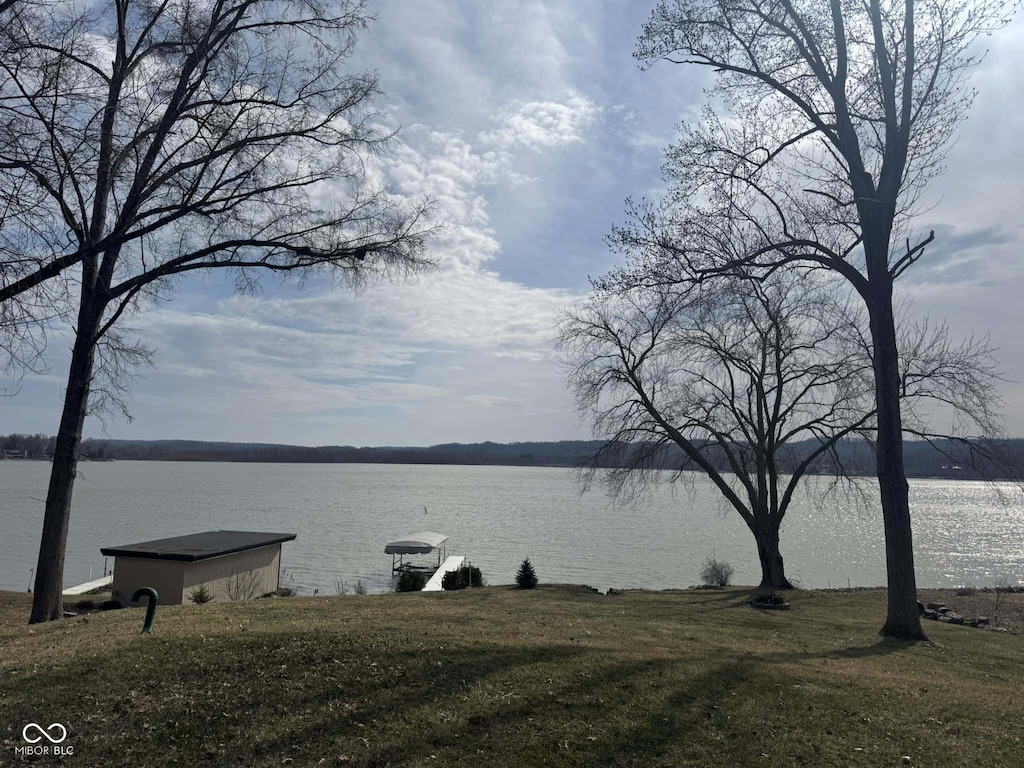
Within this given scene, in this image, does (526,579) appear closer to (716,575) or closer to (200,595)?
(200,595)

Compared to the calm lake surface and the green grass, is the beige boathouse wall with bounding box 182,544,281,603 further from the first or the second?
the green grass

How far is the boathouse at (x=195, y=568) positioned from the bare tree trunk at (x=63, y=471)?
613 centimetres

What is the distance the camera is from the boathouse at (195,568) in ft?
56.1

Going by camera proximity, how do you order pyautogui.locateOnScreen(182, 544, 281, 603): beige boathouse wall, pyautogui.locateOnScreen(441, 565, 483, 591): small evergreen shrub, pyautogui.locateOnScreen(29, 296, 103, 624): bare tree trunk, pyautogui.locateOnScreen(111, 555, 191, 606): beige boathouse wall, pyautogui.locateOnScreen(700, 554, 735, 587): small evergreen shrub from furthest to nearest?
1. pyautogui.locateOnScreen(700, 554, 735, 587): small evergreen shrub
2. pyautogui.locateOnScreen(441, 565, 483, 591): small evergreen shrub
3. pyautogui.locateOnScreen(182, 544, 281, 603): beige boathouse wall
4. pyautogui.locateOnScreen(111, 555, 191, 606): beige boathouse wall
5. pyautogui.locateOnScreen(29, 296, 103, 624): bare tree trunk

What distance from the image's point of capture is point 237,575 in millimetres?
19531

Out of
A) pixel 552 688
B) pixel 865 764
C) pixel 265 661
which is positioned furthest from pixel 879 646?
pixel 265 661

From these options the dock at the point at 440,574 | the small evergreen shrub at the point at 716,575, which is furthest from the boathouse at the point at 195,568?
the small evergreen shrub at the point at 716,575

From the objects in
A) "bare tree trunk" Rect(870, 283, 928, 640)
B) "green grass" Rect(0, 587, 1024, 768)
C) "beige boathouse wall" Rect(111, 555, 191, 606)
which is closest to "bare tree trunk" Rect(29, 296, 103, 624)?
"green grass" Rect(0, 587, 1024, 768)

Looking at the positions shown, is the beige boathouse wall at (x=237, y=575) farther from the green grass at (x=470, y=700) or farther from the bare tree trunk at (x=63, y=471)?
the green grass at (x=470, y=700)

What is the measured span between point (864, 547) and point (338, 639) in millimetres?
47754

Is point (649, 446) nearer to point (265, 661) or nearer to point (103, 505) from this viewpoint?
point (265, 661)

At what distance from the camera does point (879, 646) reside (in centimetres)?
1036

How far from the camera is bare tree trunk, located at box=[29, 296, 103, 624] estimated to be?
425 inches

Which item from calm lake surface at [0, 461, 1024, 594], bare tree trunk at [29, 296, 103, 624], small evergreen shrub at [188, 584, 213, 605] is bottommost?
calm lake surface at [0, 461, 1024, 594]
